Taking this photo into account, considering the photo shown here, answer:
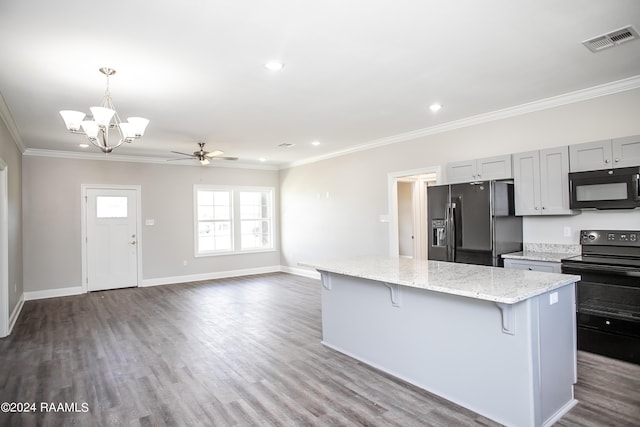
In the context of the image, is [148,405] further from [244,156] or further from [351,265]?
[244,156]

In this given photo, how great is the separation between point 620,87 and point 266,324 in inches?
182

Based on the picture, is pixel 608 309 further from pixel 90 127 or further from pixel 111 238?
pixel 111 238

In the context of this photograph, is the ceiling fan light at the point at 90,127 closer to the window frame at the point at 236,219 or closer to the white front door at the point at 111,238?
the white front door at the point at 111,238

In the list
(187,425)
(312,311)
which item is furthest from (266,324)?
(187,425)

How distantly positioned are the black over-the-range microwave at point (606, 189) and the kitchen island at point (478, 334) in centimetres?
136

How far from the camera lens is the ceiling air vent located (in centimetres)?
270

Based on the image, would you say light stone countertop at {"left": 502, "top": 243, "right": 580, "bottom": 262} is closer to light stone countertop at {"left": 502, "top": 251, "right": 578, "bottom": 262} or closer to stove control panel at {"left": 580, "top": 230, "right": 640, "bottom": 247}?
light stone countertop at {"left": 502, "top": 251, "right": 578, "bottom": 262}

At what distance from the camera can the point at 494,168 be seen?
4523mm

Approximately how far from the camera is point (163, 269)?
787cm

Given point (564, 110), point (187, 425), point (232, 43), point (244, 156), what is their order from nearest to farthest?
1. point (187, 425)
2. point (232, 43)
3. point (564, 110)
4. point (244, 156)

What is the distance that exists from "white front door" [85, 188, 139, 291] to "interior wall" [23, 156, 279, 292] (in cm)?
16

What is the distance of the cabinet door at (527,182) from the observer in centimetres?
416

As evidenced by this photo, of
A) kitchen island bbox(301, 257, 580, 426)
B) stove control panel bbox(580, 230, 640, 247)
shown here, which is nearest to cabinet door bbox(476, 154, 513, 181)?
Result: stove control panel bbox(580, 230, 640, 247)

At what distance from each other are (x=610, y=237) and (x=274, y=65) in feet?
11.9
